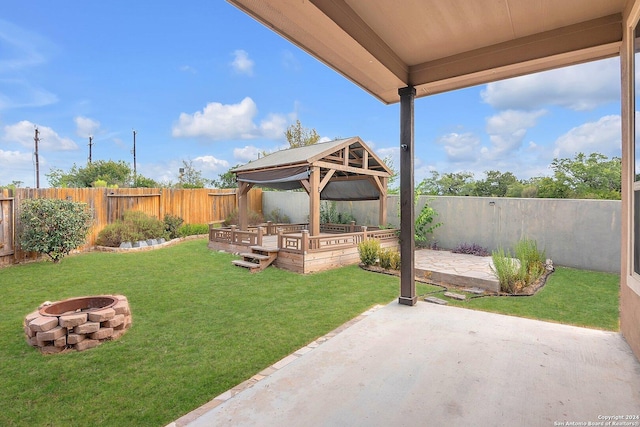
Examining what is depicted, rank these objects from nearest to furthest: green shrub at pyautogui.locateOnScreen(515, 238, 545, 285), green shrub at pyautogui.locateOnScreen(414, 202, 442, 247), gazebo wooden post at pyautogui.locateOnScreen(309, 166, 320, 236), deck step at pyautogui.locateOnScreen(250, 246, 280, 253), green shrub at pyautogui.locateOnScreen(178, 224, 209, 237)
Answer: green shrub at pyautogui.locateOnScreen(515, 238, 545, 285), deck step at pyautogui.locateOnScreen(250, 246, 280, 253), gazebo wooden post at pyautogui.locateOnScreen(309, 166, 320, 236), green shrub at pyautogui.locateOnScreen(414, 202, 442, 247), green shrub at pyautogui.locateOnScreen(178, 224, 209, 237)

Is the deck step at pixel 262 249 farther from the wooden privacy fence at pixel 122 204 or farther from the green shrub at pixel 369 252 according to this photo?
the wooden privacy fence at pixel 122 204

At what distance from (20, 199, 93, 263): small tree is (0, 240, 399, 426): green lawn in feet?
1.53

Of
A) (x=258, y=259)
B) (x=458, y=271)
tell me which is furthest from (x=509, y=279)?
(x=258, y=259)

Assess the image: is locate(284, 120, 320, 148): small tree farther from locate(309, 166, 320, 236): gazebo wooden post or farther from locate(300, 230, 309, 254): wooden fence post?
locate(300, 230, 309, 254): wooden fence post

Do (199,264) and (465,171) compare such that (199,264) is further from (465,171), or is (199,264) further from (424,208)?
(465,171)

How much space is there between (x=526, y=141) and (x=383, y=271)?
1480 centimetres

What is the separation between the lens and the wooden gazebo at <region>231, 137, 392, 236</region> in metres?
7.62

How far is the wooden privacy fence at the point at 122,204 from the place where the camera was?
7195 mm

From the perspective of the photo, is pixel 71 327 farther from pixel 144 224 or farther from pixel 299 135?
pixel 299 135

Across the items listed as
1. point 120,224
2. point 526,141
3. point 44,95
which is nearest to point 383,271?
point 120,224

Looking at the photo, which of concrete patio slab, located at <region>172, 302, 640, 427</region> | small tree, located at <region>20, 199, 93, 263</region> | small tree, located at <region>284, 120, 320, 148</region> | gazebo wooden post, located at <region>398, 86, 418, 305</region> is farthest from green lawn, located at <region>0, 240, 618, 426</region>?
small tree, located at <region>284, 120, 320, 148</region>

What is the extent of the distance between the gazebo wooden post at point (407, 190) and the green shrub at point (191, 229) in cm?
936

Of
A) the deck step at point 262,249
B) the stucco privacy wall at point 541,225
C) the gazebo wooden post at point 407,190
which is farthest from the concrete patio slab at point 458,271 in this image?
the deck step at point 262,249

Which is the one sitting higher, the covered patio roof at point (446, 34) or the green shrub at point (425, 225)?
the covered patio roof at point (446, 34)
